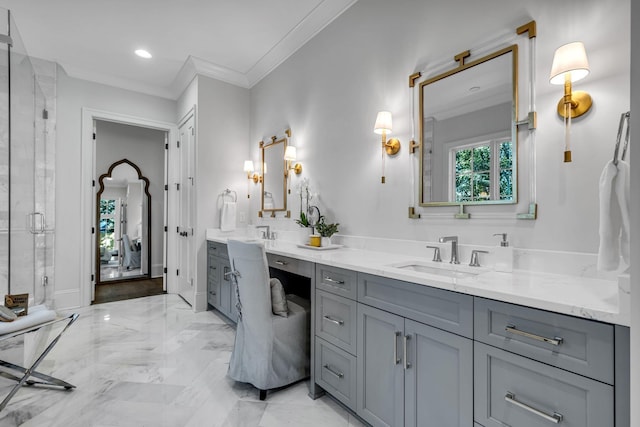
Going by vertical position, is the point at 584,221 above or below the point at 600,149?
below

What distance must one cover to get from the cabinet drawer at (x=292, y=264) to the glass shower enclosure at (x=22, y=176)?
1842mm

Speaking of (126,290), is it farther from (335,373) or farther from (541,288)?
(541,288)

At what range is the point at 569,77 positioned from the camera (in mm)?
1324

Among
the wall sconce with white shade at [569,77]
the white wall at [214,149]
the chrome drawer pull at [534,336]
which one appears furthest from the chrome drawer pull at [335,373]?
the white wall at [214,149]

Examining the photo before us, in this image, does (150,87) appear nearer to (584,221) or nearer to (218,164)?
(218,164)

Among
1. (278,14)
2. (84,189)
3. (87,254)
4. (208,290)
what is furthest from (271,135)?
(87,254)

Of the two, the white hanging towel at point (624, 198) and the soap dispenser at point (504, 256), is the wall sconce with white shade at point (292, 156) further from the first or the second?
the white hanging towel at point (624, 198)

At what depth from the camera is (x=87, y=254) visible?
3.79 m

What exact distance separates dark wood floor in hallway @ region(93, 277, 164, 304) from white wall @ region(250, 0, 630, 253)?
9.13 ft

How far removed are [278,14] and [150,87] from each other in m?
2.40

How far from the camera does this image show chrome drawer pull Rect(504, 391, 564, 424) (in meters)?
0.92

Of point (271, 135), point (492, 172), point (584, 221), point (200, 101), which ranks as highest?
point (200, 101)

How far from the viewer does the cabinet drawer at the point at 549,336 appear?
0.84m

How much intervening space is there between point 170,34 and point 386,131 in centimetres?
246
